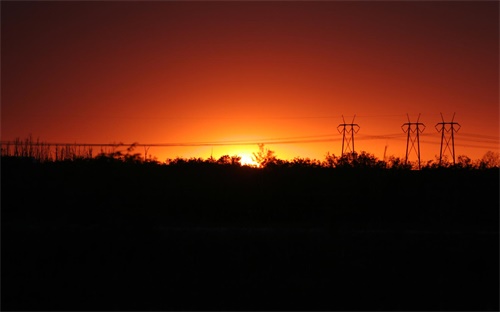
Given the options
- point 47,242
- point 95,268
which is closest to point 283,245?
point 95,268

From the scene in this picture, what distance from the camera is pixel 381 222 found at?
3569cm

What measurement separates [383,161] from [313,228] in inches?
514

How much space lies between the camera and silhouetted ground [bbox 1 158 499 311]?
26578 mm

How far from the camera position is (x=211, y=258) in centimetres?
2822

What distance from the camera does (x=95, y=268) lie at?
90.7 ft

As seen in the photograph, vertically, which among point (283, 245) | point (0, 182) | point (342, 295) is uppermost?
point (0, 182)

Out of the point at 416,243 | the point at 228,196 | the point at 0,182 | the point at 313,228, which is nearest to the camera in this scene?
the point at 416,243

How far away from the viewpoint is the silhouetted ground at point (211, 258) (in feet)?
87.2

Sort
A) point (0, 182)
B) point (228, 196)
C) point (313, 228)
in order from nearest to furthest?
1. point (313, 228)
2. point (0, 182)
3. point (228, 196)

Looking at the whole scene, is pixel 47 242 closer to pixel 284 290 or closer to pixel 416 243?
pixel 284 290

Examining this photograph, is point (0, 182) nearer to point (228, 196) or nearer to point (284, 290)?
point (228, 196)

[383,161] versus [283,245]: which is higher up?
[383,161]

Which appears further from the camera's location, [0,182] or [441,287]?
[0,182]

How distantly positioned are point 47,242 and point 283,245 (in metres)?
9.40
